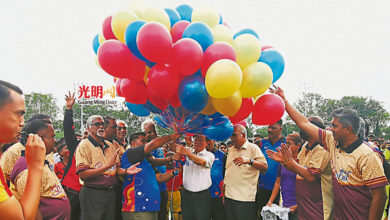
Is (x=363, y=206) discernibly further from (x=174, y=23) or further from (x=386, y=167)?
(x=174, y=23)

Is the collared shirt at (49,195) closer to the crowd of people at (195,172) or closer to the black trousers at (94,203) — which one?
the crowd of people at (195,172)

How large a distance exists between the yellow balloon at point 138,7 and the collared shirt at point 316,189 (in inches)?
118

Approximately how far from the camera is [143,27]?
9.87 feet

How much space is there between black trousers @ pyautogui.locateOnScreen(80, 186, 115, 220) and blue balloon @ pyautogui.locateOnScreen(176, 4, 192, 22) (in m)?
2.91

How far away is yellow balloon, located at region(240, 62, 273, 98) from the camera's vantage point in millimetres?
3332

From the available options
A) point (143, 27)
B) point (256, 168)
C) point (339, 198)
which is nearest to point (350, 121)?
point (339, 198)

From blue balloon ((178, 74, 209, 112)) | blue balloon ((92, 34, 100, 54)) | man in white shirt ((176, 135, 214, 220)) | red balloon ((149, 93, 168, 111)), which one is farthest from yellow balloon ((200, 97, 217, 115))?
blue balloon ((92, 34, 100, 54))

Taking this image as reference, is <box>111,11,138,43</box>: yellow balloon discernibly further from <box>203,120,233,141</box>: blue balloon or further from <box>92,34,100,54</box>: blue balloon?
<box>203,120,233,141</box>: blue balloon

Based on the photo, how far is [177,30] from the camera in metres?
3.44

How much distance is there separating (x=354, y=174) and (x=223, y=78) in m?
1.80

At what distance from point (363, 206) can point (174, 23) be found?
3021mm

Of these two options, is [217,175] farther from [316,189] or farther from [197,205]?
[316,189]

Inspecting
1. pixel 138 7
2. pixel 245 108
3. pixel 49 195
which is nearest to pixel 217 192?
pixel 245 108

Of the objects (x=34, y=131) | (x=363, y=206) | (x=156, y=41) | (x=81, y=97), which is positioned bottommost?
(x=363, y=206)
